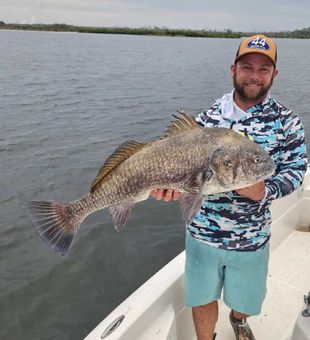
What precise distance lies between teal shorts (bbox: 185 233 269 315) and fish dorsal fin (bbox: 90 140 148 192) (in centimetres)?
84

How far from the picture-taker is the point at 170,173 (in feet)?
8.86

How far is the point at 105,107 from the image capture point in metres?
17.1

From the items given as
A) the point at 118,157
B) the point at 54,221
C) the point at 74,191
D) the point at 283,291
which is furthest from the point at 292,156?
the point at 74,191

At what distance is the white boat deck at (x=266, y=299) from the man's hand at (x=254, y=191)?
1.23 metres

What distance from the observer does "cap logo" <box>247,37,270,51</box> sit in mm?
2896

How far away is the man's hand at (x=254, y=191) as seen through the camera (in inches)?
105

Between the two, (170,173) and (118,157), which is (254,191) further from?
(118,157)

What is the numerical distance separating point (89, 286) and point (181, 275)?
2.88 meters

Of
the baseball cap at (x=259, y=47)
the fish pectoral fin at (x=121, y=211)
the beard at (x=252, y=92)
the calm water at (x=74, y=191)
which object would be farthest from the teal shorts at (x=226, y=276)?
the calm water at (x=74, y=191)

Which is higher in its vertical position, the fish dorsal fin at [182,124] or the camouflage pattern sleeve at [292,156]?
the fish dorsal fin at [182,124]

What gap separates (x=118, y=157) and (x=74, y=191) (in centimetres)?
627

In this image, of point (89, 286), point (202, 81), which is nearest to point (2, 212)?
point (89, 286)

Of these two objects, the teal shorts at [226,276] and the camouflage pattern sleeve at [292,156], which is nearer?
the camouflage pattern sleeve at [292,156]

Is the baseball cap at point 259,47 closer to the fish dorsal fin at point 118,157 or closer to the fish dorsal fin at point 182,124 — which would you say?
the fish dorsal fin at point 182,124
